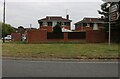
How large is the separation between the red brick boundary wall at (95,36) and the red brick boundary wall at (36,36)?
660 cm

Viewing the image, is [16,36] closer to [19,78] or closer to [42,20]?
[42,20]

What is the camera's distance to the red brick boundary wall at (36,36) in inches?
1797

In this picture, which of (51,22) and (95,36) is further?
(51,22)

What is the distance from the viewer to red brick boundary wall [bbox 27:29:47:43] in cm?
4566

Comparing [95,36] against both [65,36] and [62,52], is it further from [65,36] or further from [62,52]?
[62,52]

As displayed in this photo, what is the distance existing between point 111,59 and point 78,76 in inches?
316

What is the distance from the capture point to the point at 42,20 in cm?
8006

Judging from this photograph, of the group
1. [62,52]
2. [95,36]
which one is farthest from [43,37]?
[62,52]

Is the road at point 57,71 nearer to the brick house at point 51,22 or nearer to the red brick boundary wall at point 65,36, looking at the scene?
the red brick boundary wall at point 65,36

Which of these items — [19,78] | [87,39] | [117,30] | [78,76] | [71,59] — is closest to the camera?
[19,78]

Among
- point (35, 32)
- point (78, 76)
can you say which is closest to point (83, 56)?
point (78, 76)

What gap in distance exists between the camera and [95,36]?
147ft

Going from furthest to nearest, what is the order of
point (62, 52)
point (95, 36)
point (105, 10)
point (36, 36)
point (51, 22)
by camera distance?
point (51, 22)
point (36, 36)
point (95, 36)
point (105, 10)
point (62, 52)

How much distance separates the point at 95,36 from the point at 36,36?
357 inches
